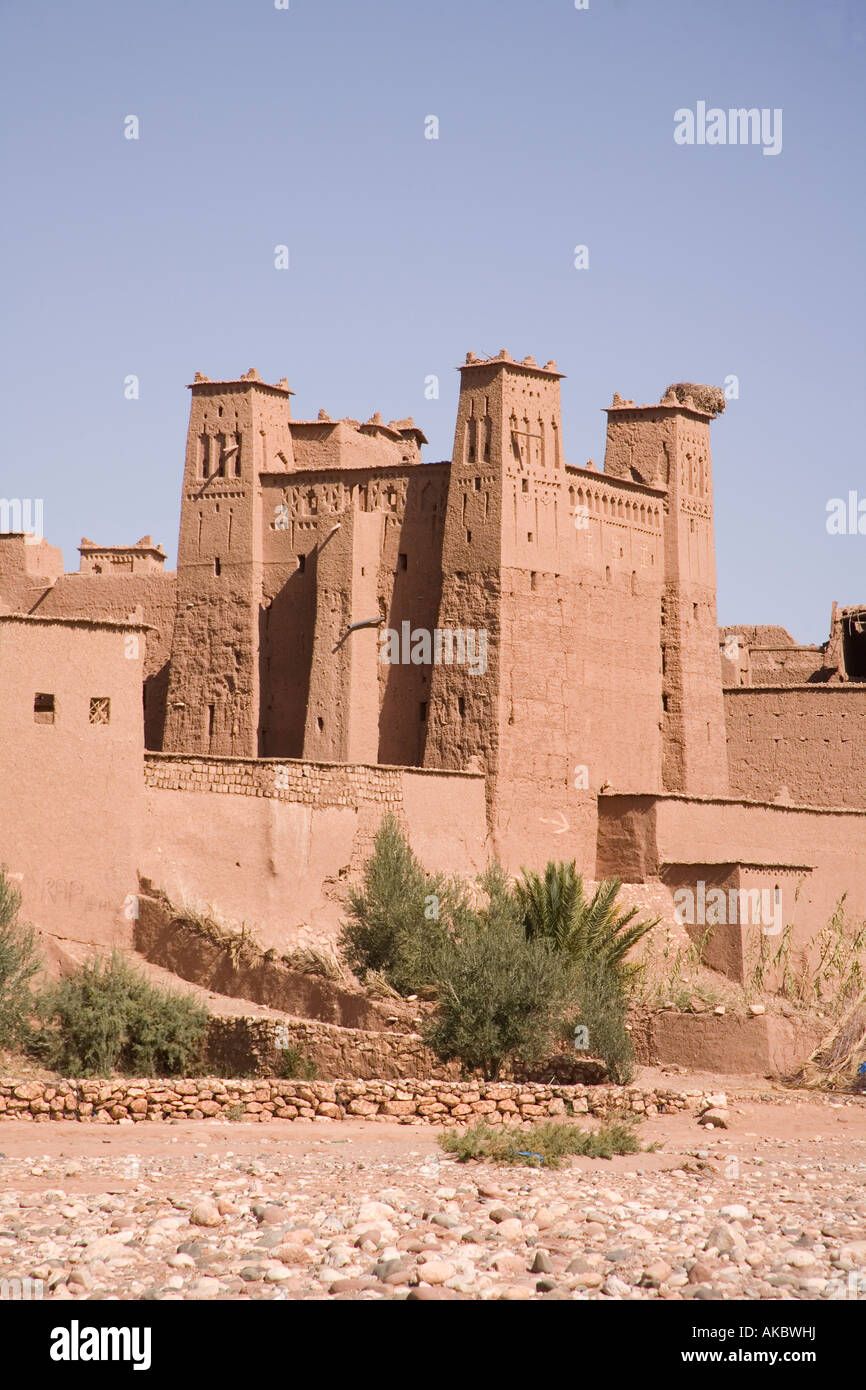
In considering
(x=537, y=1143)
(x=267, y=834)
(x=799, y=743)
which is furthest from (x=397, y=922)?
(x=799, y=743)

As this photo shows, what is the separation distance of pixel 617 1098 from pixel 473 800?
11.5m

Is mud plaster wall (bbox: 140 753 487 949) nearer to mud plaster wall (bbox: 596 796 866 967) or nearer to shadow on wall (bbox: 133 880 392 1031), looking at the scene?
shadow on wall (bbox: 133 880 392 1031)

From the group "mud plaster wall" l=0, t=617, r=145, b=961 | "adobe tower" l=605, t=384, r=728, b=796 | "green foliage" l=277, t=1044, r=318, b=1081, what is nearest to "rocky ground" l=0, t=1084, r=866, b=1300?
"green foliage" l=277, t=1044, r=318, b=1081

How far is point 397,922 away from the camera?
81.7 feet

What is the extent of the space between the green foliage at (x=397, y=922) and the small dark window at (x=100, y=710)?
4.23 meters

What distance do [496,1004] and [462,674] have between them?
12.4 meters

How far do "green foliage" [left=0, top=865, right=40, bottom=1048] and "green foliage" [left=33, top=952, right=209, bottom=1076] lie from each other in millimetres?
220

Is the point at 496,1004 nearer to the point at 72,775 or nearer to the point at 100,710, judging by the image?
the point at 72,775

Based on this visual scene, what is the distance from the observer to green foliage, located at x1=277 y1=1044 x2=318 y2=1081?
68.2 feet

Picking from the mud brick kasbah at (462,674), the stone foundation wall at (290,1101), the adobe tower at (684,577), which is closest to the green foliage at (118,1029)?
the stone foundation wall at (290,1101)

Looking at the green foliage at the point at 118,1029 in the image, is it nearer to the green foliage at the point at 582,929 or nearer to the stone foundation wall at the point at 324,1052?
the stone foundation wall at the point at 324,1052

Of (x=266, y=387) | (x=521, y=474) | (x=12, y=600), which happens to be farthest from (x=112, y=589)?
(x=521, y=474)

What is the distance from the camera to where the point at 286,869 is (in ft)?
87.7
